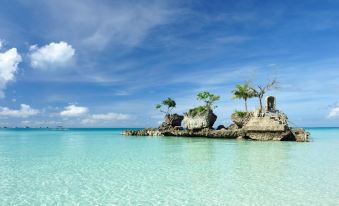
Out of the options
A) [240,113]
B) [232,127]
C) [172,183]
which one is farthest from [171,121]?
[172,183]

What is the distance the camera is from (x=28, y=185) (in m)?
11.4

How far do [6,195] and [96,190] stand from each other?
8.91ft

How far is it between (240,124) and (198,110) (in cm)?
665

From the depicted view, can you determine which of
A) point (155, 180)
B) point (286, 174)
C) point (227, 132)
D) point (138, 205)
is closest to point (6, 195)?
point (138, 205)

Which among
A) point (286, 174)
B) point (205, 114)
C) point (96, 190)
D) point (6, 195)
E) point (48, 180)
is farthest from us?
point (205, 114)

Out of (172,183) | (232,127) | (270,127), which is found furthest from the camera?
(232,127)

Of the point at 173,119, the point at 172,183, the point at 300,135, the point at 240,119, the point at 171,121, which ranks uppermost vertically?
the point at 173,119

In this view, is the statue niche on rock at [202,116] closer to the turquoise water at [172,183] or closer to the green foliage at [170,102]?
the green foliage at [170,102]

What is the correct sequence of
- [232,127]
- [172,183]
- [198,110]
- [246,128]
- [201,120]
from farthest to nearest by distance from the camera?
1. [198,110]
2. [201,120]
3. [232,127]
4. [246,128]
5. [172,183]

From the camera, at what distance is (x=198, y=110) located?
45.8 metres

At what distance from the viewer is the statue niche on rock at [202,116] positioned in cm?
4512

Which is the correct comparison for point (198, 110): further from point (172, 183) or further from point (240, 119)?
point (172, 183)

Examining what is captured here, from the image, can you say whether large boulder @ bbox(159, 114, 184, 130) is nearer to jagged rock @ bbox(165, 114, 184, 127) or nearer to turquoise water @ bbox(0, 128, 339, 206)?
jagged rock @ bbox(165, 114, 184, 127)

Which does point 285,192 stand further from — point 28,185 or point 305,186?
point 28,185
